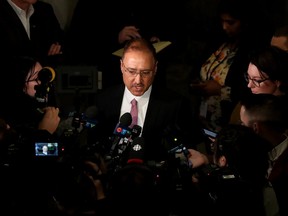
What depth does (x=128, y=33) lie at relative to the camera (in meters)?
4.06

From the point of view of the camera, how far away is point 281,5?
5.47 m

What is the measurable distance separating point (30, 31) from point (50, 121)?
1.09 metres

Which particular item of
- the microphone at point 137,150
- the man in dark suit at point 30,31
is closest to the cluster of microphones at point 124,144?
the microphone at point 137,150

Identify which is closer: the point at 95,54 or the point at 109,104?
the point at 109,104

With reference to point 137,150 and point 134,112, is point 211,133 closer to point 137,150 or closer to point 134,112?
point 137,150

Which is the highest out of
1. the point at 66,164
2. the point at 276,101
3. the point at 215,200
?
the point at 276,101

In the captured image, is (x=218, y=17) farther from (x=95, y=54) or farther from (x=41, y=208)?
(x=41, y=208)

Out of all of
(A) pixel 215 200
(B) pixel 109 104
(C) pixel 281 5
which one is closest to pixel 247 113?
(A) pixel 215 200

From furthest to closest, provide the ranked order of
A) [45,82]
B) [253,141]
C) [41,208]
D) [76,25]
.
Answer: [76,25], [45,82], [253,141], [41,208]

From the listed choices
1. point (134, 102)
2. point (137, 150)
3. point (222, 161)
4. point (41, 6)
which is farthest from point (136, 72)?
point (41, 6)

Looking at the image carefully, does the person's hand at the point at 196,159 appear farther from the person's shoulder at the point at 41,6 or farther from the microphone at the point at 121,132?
the person's shoulder at the point at 41,6

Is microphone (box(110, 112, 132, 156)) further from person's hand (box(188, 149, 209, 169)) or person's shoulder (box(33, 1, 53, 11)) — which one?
person's shoulder (box(33, 1, 53, 11))

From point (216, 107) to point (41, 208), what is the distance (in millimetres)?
2152

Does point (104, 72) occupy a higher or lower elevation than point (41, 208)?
higher
